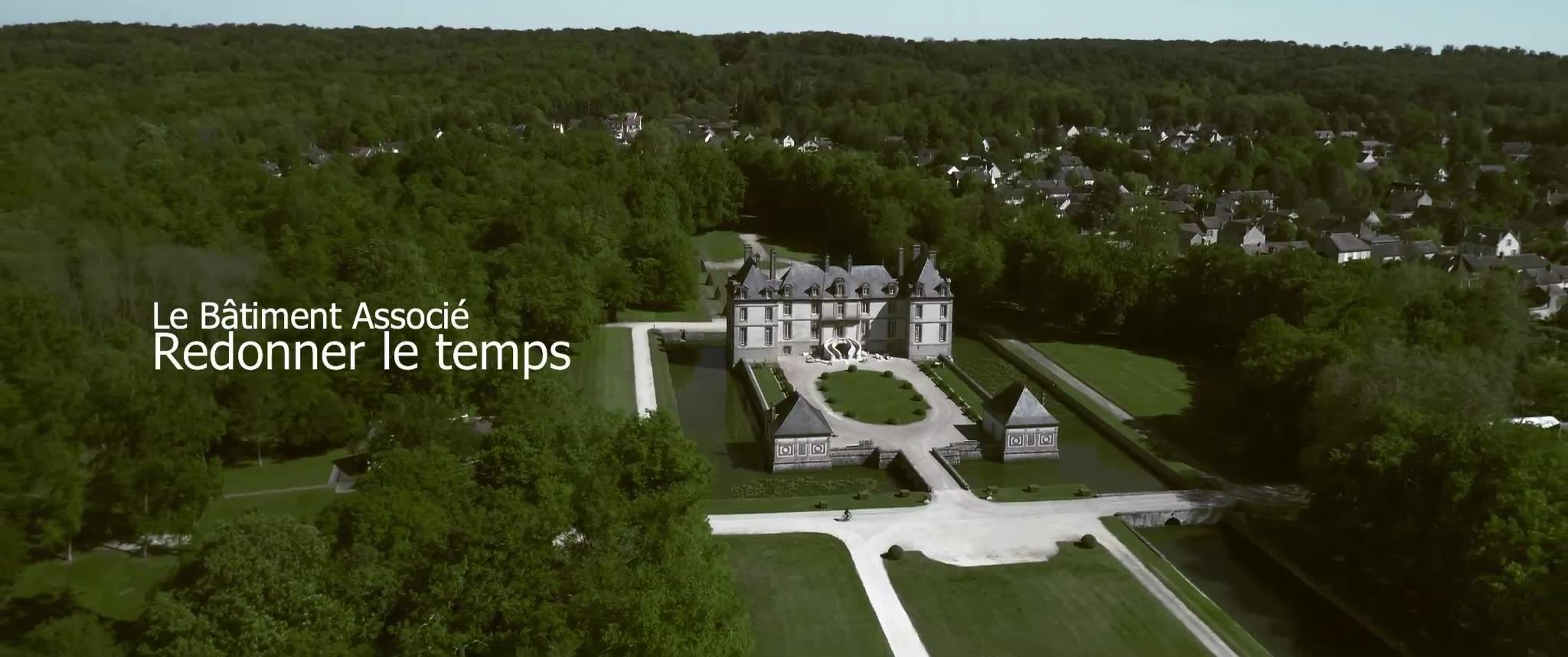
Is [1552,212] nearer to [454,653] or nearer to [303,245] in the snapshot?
[303,245]

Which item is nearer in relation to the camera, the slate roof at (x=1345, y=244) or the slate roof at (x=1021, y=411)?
the slate roof at (x=1021, y=411)

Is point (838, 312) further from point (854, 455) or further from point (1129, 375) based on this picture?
point (854, 455)

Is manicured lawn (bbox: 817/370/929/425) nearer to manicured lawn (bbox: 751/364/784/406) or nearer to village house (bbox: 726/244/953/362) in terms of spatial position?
manicured lawn (bbox: 751/364/784/406)

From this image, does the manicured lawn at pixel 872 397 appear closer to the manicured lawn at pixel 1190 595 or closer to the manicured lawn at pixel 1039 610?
the manicured lawn at pixel 1190 595

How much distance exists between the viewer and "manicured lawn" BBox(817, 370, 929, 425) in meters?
41.2

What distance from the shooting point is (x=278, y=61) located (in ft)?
404

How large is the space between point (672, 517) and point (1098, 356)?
31.6m

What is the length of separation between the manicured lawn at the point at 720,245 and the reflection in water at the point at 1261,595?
4705 cm

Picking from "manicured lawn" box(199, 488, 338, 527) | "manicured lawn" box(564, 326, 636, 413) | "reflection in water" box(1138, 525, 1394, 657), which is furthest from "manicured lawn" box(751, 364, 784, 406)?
"manicured lawn" box(199, 488, 338, 527)

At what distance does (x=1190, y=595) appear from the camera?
27.7m

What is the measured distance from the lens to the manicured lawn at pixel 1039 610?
25.4m

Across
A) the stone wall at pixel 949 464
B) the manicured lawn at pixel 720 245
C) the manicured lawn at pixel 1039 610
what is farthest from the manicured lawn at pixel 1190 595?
the manicured lawn at pixel 720 245

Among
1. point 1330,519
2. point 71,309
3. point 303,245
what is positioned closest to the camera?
point 1330,519

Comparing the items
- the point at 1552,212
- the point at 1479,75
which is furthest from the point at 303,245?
the point at 1479,75
